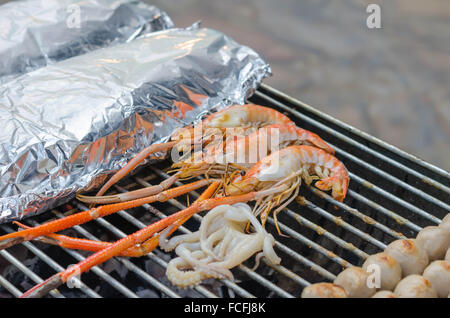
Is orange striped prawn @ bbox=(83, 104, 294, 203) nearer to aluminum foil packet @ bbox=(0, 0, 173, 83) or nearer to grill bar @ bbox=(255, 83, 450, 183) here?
grill bar @ bbox=(255, 83, 450, 183)

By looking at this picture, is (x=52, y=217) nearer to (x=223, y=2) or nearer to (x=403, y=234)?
(x=403, y=234)

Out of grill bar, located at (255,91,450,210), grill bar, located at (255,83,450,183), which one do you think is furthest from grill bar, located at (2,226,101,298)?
grill bar, located at (255,83,450,183)

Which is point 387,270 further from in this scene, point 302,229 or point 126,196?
point 126,196

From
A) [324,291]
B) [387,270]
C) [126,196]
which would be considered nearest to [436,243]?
[387,270]

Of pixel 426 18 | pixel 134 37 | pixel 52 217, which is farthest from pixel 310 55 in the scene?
pixel 52 217

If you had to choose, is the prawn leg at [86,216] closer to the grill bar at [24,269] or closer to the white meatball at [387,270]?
the grill bar at [24,269]

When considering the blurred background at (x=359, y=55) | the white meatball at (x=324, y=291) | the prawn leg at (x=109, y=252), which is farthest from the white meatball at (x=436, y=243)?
the blurred background at (x=359, y=55)
